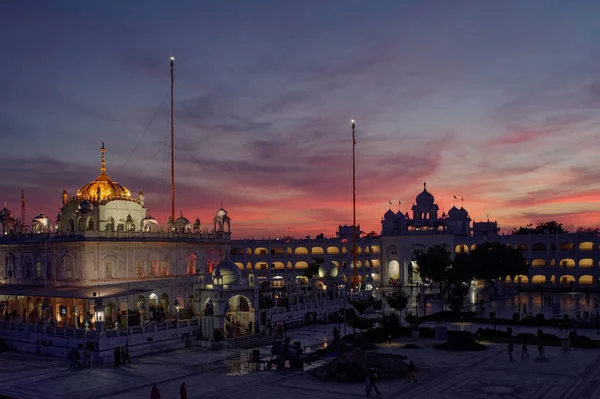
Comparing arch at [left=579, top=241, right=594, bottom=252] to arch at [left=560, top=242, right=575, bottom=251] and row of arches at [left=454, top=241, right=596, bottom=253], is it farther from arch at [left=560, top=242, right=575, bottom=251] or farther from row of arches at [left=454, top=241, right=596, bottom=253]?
arch at [left=560, top=242, right=575, bottom=251]

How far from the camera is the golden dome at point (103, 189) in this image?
193 ft

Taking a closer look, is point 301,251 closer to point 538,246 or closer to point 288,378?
point 538,246

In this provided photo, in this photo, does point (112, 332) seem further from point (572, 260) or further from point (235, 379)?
point (572, 260)

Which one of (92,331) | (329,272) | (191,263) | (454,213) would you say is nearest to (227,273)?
(92,331)

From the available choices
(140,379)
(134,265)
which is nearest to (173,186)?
(134,265)

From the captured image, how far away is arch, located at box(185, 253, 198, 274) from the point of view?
59591 millimetres

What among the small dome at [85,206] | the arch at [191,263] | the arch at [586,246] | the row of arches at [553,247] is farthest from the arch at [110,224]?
the arch at [586,246]

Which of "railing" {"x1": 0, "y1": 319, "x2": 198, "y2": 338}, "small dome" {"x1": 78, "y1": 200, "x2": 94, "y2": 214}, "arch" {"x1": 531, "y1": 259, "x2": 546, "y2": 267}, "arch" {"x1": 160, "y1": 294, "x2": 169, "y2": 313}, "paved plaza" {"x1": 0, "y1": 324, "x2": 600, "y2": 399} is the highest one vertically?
"small dome" {"x1": 78, "y1": 200, "x2": 94, "y2": 214}

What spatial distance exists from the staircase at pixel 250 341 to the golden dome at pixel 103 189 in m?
22.1

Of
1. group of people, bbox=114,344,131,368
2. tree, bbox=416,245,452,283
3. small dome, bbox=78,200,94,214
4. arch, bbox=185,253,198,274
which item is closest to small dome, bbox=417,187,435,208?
tree, bbox=416,245,452,283

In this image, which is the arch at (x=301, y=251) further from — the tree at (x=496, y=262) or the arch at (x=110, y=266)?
the arch at (x=110, y=266)

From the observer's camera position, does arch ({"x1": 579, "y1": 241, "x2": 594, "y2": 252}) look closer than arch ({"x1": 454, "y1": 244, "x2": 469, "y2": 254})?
Yes

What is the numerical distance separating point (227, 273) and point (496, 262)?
40.5 metres

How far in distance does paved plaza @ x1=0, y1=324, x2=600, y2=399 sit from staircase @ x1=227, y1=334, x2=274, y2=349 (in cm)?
227
